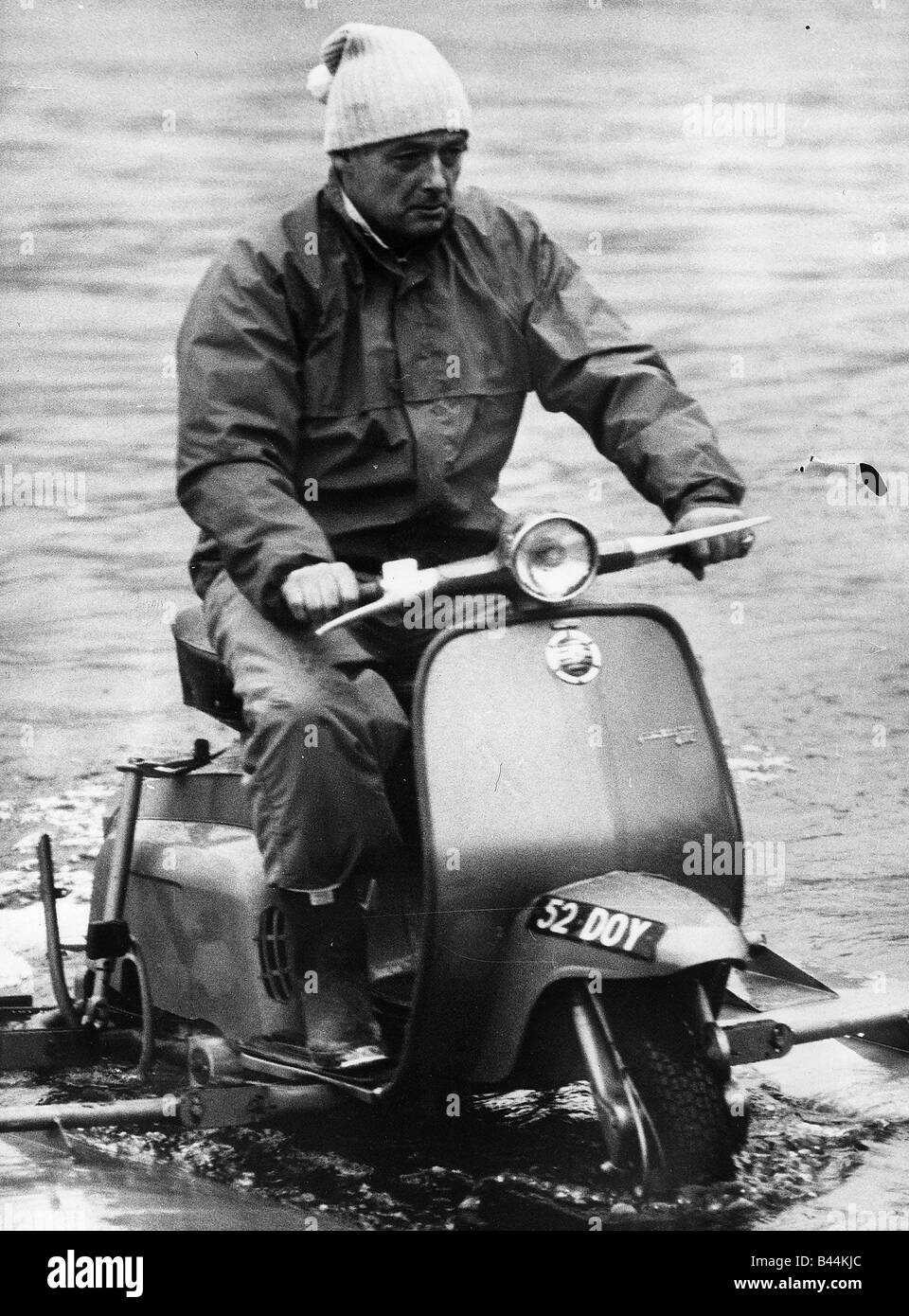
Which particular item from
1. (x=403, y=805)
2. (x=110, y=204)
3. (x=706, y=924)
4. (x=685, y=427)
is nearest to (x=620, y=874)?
(x=706, y=924)

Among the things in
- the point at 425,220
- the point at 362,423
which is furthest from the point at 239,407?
the point at 425,220

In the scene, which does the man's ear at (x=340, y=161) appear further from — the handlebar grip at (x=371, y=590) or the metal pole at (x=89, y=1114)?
the metal pole at (x=89, y=1114)

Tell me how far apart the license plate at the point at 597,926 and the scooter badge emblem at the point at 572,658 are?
0.36m

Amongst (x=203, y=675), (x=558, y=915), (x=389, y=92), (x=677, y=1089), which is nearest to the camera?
(x=677, y=1089)

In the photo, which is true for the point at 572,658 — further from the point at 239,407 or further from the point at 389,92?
the point at 389,92

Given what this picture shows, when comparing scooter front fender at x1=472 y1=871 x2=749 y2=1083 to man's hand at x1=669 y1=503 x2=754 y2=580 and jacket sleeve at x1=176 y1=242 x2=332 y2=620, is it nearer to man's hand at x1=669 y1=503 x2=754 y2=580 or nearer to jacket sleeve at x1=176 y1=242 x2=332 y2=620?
man's hand at x1=669 y1=503 x2=754 y2=580

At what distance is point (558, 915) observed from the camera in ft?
9.36

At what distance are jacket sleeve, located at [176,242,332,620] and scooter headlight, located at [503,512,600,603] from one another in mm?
357

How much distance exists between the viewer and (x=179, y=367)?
3.25m

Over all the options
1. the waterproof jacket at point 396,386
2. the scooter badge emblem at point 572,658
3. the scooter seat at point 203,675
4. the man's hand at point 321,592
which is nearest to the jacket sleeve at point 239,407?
the waterproof jacket at point 396,386

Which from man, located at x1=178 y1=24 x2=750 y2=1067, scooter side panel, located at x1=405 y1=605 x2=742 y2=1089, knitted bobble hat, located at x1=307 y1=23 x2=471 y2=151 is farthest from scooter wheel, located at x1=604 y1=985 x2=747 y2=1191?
knitted bobble hat, located at x1=307 y1=23 x2=471 y2=151

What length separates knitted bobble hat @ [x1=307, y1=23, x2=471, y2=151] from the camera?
313 cm

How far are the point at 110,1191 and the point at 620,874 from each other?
39.2 inches

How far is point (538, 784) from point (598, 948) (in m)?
0.31
